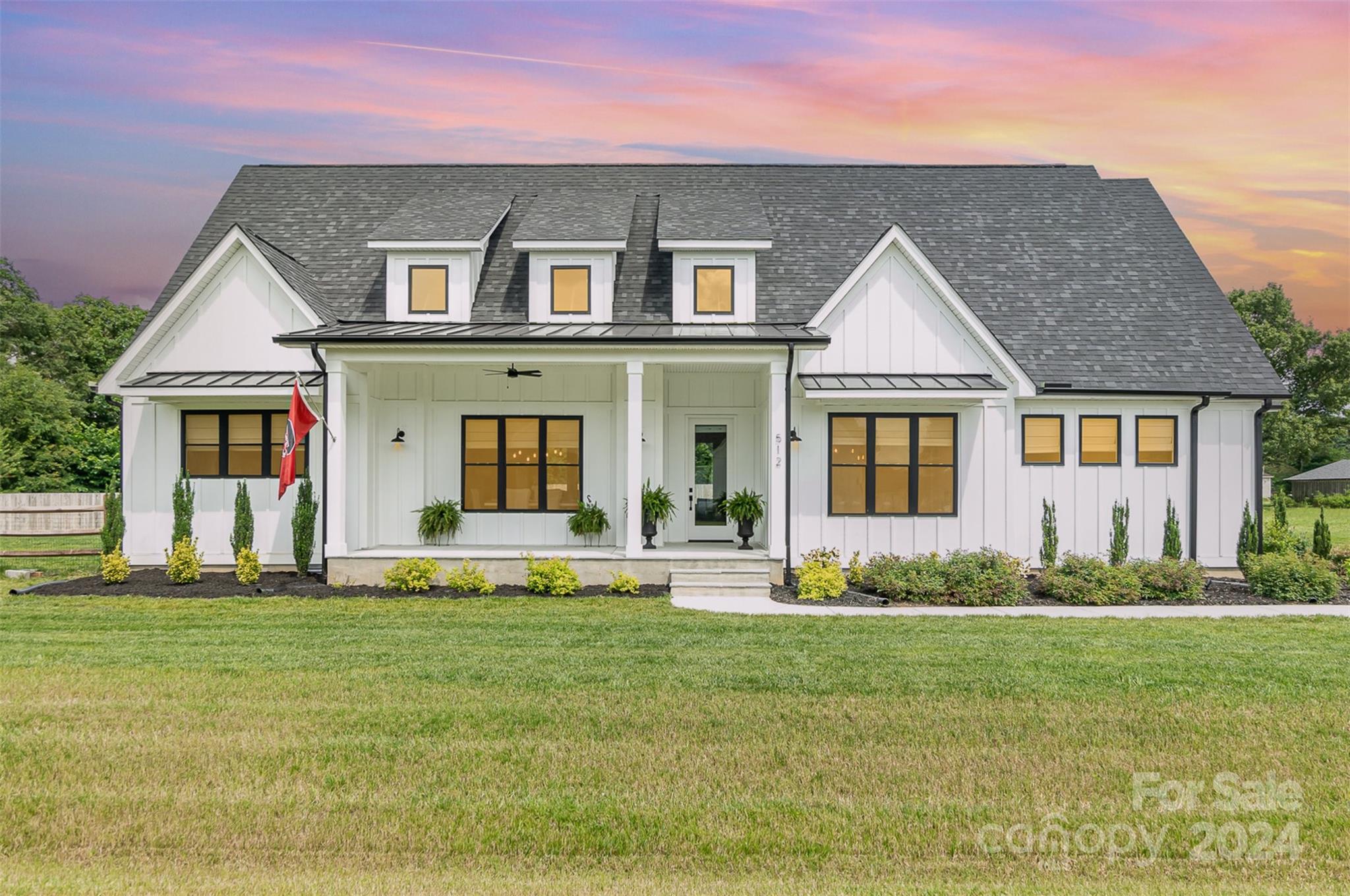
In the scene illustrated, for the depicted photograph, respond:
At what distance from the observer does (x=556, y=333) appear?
1425cm

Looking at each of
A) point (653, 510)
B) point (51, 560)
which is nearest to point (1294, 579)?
point (653, 510)

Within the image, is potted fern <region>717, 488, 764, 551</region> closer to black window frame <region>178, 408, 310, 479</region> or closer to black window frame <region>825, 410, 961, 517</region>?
black window frame <region>825, 410, 961, 517</region>

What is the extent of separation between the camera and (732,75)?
18.2m

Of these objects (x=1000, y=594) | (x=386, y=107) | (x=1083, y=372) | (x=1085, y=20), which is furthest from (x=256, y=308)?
(x=1085, y=20)

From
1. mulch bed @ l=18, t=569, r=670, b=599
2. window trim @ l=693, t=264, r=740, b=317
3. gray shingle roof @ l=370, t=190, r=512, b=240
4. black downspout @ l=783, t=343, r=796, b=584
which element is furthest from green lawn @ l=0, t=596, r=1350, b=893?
gray shingle roof @ l=370, t=190, r=512, b=240

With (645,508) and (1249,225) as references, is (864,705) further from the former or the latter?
(1249,225)

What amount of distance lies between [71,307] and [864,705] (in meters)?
49.0

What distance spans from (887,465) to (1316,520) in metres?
25.6

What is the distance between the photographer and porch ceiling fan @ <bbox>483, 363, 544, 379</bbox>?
1569cm

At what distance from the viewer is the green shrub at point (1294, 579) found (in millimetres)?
13039

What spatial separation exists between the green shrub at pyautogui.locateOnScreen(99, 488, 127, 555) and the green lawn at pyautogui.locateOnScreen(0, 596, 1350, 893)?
16.4 ft

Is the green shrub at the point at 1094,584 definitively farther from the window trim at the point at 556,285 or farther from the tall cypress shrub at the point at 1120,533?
the window trim at the point at 556,285

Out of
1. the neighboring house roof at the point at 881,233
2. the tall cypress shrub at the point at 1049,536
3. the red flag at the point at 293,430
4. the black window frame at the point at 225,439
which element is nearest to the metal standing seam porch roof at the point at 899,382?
the neighboring house roof at the point at 881,233

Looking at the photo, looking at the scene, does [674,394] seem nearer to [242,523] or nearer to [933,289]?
[933,289]
